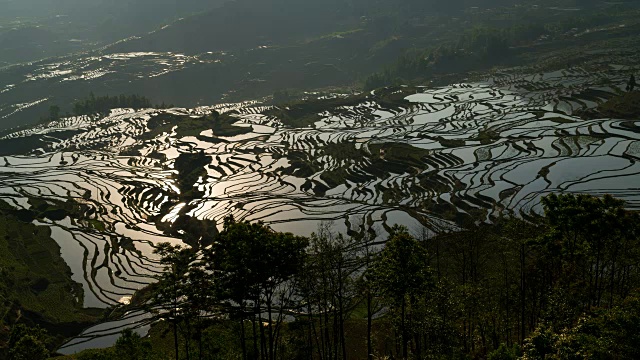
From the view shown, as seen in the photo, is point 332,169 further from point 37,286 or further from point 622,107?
point 622,107

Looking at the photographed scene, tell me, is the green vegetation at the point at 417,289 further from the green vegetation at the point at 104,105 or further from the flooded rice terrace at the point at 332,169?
the green vegetation at the point at 104,105

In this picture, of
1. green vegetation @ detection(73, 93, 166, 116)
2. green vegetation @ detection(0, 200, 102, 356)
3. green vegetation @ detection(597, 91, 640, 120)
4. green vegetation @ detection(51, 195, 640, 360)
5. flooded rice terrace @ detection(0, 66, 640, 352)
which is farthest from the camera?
green vegetation @ detection(73, 93, 166, 116)

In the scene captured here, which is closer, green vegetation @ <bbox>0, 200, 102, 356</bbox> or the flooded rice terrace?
green vegetation @ <bbox>0, 200, 102, 356</bbox>

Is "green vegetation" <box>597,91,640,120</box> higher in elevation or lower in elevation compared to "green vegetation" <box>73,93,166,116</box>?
lower

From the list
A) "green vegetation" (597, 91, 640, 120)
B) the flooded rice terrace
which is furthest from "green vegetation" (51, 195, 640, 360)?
"green vegetation" (597, 91, 640, 120)

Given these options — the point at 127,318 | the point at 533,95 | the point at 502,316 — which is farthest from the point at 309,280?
the point at 533,95

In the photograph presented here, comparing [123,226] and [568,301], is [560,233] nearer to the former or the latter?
[568,301]

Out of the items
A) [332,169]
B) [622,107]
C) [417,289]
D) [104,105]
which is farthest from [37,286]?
[104,105]

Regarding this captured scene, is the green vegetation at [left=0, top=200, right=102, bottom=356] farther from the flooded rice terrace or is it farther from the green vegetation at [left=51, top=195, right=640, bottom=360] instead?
the green vegetation at [left=51, top=195, right=640, bottom=360]
